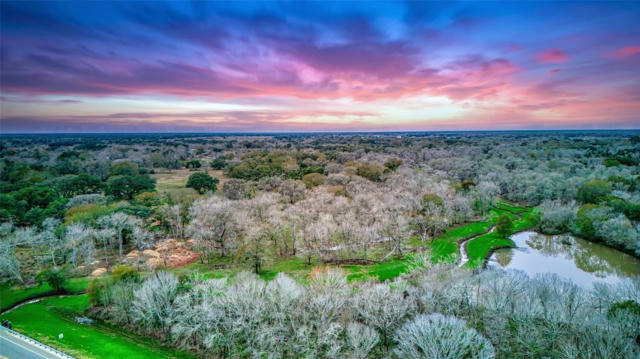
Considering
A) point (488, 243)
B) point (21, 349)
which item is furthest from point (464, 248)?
point (21, 349)

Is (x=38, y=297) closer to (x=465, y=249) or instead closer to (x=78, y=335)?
(x=78, y=335)

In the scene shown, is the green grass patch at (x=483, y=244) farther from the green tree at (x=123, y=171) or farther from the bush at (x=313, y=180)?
the green tree at (x=123, y=171)

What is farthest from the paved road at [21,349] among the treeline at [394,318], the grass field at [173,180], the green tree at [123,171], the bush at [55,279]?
the green tree at [123,171]

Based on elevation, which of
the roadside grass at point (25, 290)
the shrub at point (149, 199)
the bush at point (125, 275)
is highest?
the shrub at point (149, 199)

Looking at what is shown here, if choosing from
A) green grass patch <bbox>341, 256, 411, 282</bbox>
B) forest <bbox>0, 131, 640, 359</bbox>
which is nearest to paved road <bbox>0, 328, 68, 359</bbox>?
forest <bbox>0, 131, 640, 359</bbox>

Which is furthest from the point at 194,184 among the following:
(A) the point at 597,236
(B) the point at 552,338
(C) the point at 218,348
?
(A) the point at 597,236

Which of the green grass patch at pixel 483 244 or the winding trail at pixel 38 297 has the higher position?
the green grass patch at pixel 483 244

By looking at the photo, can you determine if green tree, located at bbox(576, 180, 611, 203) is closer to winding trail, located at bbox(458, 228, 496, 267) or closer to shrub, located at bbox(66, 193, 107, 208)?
winding trail, located at bbox(458, 228, 496, 267)
